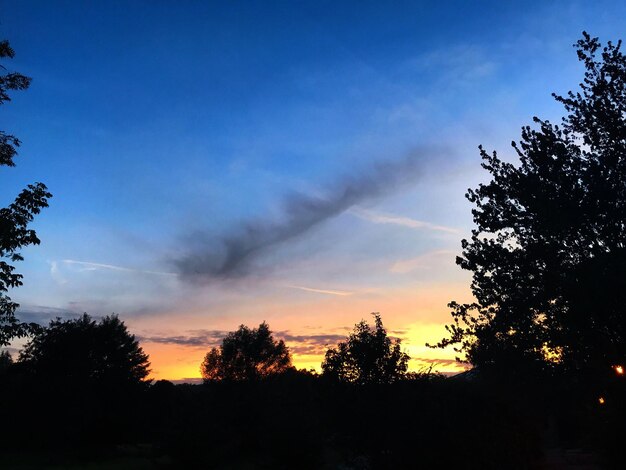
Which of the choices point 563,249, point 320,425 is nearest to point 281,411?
point 320,425

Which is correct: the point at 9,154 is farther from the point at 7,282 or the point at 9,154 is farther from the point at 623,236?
the point at 623,236

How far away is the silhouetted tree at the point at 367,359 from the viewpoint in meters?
27.2

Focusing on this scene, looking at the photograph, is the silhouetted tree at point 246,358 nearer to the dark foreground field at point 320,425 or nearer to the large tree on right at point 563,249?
the dark foreground field at point 320,425

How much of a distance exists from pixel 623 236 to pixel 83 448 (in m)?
60.6

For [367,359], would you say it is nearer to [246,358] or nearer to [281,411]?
[281,411]

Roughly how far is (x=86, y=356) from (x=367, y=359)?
52399mm

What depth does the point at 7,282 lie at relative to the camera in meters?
14.6

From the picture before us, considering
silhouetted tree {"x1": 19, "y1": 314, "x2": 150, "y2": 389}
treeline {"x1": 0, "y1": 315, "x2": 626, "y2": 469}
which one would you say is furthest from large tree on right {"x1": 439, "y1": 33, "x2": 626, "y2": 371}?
silhouetted tree {"x1": 19, "y1": 314, "x2": 150, "y2": 389}

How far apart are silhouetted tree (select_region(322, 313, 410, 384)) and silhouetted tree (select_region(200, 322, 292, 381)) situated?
49.1 metres

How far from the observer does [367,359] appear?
27547mm

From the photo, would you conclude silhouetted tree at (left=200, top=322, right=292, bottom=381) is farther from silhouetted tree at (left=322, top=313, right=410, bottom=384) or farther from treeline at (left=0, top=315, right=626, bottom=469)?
silhouetted tree at (left=322, top=313, right=410, bottom=384)

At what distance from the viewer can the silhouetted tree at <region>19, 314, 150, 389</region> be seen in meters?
63.4

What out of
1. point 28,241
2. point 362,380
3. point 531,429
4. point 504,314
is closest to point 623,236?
point 504,314

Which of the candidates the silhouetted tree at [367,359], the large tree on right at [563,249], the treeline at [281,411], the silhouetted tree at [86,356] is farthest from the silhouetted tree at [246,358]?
the large tree on right at [563,249]
